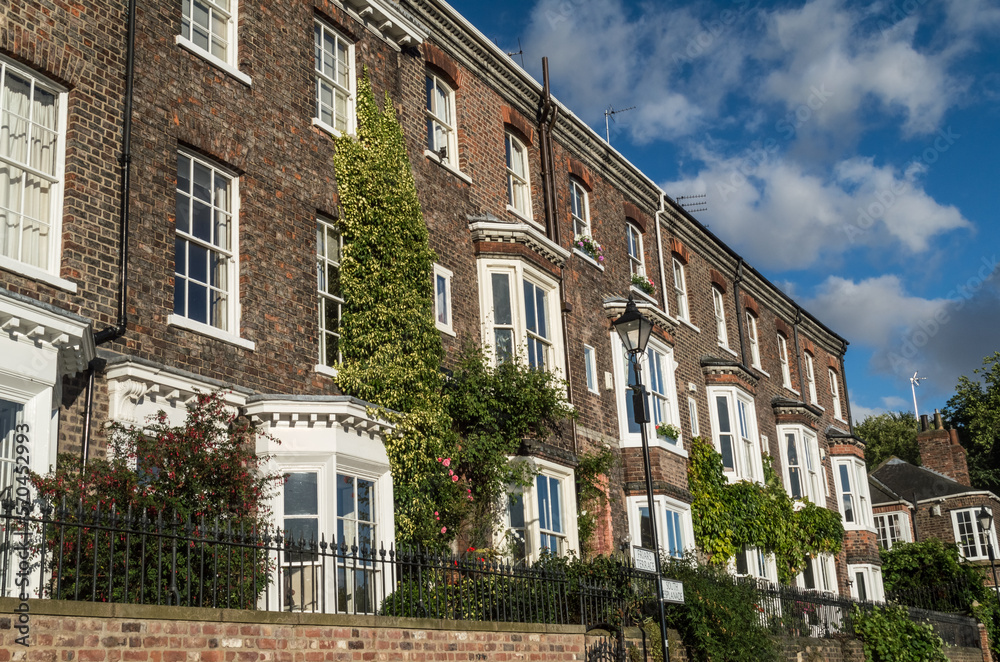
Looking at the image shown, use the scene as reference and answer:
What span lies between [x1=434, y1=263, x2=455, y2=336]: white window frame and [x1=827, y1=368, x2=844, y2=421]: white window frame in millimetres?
22609

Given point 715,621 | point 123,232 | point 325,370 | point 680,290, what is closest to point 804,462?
point 680,290

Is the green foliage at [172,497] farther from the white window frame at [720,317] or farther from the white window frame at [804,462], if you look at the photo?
the white window frame at [804,462]

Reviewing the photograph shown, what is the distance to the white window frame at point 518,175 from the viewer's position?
21812 millimetres

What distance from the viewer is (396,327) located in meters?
16.0

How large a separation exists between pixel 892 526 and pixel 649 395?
28.4 meters

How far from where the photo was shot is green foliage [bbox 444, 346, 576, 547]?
16984mm

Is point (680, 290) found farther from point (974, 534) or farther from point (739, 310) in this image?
point (974, 534)

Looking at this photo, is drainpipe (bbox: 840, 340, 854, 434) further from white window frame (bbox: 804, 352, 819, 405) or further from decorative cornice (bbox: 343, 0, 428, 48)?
decorative cornice (bbox: 343, 0, 428, 48)

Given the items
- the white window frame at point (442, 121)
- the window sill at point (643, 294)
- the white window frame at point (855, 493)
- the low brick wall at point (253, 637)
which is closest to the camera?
the low brick wall at point (253, 637)

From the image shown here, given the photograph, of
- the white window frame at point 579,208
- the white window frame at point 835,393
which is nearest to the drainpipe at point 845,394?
the white window frame at point 835,393

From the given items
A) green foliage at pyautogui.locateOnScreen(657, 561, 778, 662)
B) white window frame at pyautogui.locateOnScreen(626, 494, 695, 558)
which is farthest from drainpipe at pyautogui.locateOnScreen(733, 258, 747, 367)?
green foliage at pyautogui.locateOnScreen(657, 561, 778, 662)

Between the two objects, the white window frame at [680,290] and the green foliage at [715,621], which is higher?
the white window frame at [680,290]

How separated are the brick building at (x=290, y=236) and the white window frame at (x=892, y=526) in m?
22.9

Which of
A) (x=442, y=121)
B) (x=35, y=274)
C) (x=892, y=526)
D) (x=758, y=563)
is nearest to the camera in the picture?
(x=35, y=274)
